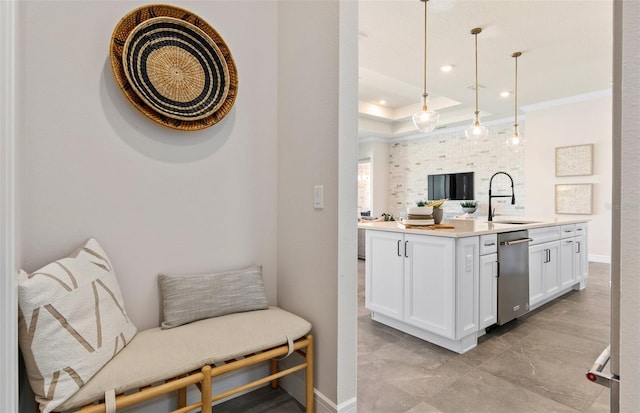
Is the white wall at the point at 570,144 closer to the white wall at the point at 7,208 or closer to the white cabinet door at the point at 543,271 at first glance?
the white cabinet door at the point at 543,271

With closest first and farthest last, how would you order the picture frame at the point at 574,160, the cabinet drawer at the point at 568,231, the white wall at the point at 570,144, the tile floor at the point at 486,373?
the tile floor at the point at 486,373, the cabinet drawer at the point at 568,231, the white wall at the point at 570,144, the picture frame at the point at 574,160

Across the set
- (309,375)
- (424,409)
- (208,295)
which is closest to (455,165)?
(424,409)

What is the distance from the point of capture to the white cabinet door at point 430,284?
7.53 feet

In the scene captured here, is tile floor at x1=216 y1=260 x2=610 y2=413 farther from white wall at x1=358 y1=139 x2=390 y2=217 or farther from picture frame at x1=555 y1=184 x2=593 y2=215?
white wall at x1=358 y1=139 x2=390 y2=217

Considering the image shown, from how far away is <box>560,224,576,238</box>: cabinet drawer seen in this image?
3520 mm

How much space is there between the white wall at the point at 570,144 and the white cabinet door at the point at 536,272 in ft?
11.3

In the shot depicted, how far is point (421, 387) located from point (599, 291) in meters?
3.43

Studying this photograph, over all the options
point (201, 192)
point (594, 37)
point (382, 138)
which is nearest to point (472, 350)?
point (201, 192)

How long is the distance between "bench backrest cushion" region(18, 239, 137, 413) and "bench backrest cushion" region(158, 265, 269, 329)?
0.29 m

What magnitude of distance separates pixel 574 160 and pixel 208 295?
6.73 metres

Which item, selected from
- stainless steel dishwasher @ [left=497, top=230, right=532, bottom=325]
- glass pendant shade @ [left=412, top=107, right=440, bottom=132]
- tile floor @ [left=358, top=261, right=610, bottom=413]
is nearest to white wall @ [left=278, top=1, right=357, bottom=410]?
tile floor @ [left=358, top=261, right=610, bottom=413]

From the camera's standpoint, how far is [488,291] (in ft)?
8.32

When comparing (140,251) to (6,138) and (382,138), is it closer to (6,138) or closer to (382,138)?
(6,138)

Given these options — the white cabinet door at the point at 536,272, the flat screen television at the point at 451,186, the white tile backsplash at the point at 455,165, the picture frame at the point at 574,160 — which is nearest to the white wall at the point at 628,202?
the white cabinet door at the point at 536,272
